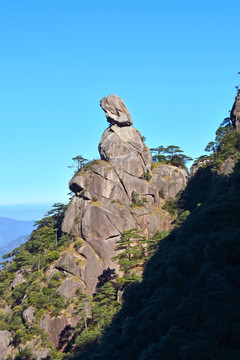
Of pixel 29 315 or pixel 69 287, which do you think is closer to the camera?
pixel 29 315

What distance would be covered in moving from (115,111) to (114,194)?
16667mm

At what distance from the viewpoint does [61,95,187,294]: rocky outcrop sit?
5122 cm

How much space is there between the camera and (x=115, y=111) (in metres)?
62.4

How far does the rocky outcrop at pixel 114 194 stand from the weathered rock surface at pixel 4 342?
36.8ft

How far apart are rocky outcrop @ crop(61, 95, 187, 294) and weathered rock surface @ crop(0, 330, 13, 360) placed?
36.8ft

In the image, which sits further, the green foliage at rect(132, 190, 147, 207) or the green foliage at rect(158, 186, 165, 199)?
the green foliage at rect(158, 186, 165, 199)

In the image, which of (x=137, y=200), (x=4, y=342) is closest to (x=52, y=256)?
(x=4, y=342)

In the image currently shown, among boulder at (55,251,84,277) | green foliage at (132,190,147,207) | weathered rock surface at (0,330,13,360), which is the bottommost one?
weathered rock surface at (0,330,13,360)

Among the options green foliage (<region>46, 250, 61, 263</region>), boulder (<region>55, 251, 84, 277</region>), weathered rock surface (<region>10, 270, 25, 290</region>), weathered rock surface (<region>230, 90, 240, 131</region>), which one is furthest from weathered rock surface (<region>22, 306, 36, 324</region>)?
weathered rock surface (<region>230, 90, 240, 131</region>)

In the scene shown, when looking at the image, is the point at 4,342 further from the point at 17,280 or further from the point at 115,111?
the point at 115,111

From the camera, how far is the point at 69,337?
140 feet

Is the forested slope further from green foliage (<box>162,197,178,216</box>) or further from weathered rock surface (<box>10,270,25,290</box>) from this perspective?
weathered rock surface (<box>10,270,25,290</box>)

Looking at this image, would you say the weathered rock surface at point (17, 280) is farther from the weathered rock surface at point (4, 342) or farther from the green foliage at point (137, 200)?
the green foliage at point (137, 200)

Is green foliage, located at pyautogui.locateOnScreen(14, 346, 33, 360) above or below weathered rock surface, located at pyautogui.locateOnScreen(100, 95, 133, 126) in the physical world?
below
